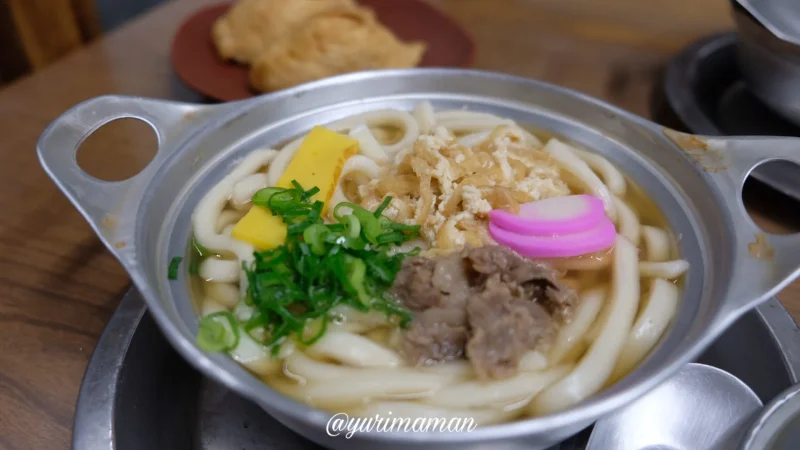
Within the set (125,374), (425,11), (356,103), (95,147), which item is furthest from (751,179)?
(95,147)

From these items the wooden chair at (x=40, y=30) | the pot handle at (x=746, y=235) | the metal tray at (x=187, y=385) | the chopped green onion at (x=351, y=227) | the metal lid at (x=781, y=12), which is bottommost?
the wooden chair at (x=40, y=30)

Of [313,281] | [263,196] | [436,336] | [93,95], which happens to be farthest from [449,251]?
[93,95]

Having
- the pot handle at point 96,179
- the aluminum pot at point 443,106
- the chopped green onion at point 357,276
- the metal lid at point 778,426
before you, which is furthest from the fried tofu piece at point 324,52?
the metal lid at point 778,426

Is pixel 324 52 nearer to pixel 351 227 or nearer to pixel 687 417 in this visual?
pixel 351 227

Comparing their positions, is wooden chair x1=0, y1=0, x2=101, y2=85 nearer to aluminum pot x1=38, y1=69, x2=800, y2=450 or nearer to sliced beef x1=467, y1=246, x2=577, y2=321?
aluminum pot x1=38, y1=69, x2=800, y2=450

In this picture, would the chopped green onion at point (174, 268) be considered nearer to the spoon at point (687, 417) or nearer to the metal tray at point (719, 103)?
the spoon at point (687, 417)

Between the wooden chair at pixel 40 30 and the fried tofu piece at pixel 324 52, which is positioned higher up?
the fried tofu piece at pixel 324 52
